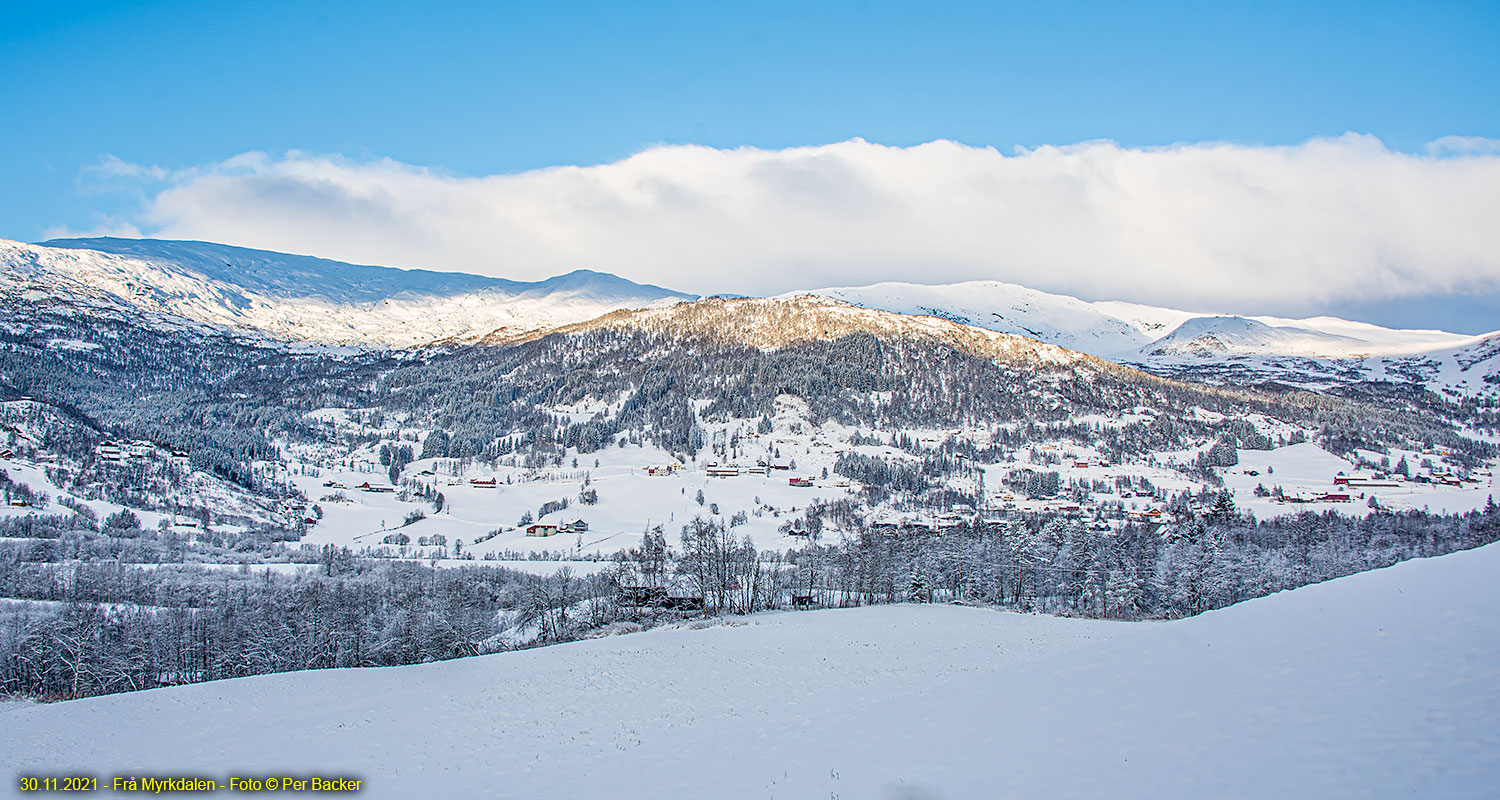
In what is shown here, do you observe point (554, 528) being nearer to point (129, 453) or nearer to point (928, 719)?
point (129, 453)

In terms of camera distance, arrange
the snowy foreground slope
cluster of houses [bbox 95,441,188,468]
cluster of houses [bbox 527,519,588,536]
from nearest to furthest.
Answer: the snowy foreground slope
cluster of houses [bbox 527,519,588,536]
cluster of houses [bbox 95,441,188,468]

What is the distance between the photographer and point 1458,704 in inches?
574

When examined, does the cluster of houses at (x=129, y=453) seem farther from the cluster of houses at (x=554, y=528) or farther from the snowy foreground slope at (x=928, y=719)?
the snowy foreground slope at (x=928, y=719)

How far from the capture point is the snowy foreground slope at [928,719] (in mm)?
14781

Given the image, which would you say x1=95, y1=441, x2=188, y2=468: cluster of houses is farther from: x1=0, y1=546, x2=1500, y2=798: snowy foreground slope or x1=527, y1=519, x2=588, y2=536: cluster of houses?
x1=0, y1=546, x2=1500, y2=798: snowy foreground slope

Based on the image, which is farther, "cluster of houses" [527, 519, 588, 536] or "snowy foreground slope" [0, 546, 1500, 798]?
"cluster of houses" [527, 519, 588, 536]

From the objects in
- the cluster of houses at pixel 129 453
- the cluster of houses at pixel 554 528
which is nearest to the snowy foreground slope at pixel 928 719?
the cluster of houses at pixel 554 528

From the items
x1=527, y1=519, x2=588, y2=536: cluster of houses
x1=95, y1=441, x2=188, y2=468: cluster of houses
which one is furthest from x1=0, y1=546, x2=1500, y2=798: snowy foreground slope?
x1=95, y1=441, x2=188, y2=468: cluster of houses

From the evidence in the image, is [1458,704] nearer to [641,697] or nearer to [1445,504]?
[641,697]

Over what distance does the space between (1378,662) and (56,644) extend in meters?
81.2

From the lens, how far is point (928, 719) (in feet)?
74.5

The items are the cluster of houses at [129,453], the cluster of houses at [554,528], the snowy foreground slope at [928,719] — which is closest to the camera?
the snowy foreground slope at [928,719]

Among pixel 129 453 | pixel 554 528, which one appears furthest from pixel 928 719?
pixel 129 453

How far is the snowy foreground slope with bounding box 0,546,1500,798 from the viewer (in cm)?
1478
